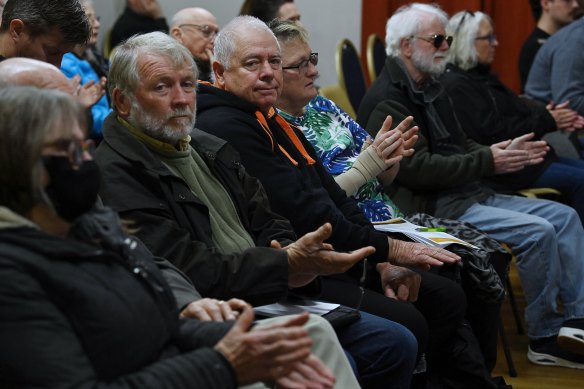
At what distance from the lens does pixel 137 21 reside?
628cm

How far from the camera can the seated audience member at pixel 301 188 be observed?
2.73 m

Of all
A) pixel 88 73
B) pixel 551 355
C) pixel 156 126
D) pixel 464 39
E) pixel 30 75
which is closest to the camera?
pixel 30 75

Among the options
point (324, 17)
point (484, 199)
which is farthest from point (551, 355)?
point (324, 17)

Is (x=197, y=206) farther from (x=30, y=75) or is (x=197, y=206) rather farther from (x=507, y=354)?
(x=507, y=354)

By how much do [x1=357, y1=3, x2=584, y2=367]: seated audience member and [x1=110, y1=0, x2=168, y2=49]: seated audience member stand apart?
2.67m

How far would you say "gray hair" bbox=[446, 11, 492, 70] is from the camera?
462 cm

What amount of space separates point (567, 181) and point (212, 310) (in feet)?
9.67

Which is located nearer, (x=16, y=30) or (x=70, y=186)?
(x=70, y=186)

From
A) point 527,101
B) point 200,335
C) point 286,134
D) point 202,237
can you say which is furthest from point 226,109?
point 527,101

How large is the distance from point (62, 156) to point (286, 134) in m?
1.46

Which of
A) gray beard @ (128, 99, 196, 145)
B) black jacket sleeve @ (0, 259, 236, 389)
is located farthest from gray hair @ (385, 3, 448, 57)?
black jacket sleeve @ (0, 259, 236, 389)

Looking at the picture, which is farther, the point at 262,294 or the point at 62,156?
the point at 262,294

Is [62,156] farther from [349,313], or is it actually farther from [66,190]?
[349,313]

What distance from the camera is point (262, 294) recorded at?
Answer: 2.20 metres
